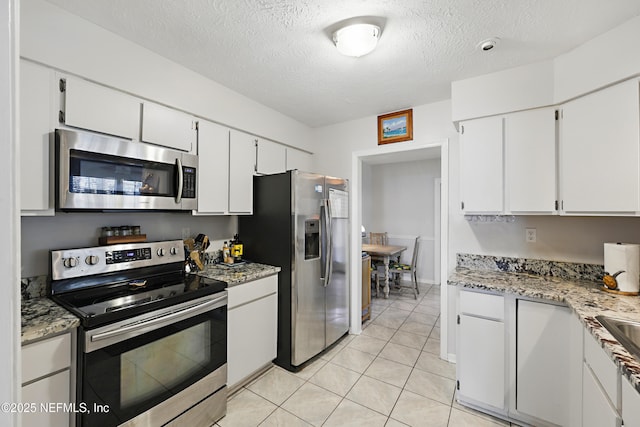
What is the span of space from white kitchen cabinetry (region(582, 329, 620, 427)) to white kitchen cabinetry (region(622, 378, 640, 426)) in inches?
1.7

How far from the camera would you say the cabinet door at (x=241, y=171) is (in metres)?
2.50

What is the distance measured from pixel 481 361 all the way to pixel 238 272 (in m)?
1.91

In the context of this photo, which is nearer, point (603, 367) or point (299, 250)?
point (603, 367)

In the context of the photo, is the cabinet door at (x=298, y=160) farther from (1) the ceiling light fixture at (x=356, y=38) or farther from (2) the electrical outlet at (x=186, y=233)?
(1) the ceiling light fixture at (x=356, y=38)

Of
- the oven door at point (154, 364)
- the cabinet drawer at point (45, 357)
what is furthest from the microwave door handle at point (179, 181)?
the cabinet drawer at point (45, 357)

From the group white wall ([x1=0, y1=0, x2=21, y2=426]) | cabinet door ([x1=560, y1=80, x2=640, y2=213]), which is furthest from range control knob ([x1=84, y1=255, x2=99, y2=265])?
cabinet door ([x1=560, y1=80, x2=640, y2=213])

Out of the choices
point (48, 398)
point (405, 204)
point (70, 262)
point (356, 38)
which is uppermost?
point (356, 38)

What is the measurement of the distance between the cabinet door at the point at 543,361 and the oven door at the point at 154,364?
198cm

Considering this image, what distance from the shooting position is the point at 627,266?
1722 mm

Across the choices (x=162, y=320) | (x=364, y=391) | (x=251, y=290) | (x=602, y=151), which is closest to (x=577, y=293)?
(x=602, y=151)

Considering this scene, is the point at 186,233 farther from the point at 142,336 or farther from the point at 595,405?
the point at 595,405

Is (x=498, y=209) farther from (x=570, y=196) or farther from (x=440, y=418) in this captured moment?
(x=440, y=418)

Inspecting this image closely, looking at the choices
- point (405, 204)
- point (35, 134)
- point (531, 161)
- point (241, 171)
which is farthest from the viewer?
point (405, 204)

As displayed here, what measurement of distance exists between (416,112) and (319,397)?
2.75 metres
